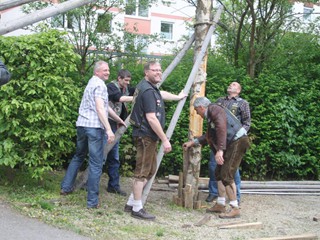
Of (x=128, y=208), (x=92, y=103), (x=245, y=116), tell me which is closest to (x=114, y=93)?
(x=92, y=103)

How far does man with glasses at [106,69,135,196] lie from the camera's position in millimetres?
7188

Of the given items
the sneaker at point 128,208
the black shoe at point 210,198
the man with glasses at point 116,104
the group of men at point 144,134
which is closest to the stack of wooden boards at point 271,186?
the black shoe at point 210,198

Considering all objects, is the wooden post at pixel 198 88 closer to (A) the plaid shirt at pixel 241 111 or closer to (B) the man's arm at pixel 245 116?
(A) the plaid shirt at pixel 241 111

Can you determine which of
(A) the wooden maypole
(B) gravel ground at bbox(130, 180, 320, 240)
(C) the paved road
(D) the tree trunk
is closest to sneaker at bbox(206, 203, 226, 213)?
(B) gravel ground at bbox(130, 180, 320, 240)

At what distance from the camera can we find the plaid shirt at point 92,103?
254 inches

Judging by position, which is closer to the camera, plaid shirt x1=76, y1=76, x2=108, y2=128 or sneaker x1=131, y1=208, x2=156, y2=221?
sneaker x1=131, y1=208, x2=156, y2=221

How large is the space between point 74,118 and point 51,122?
1.38 metres

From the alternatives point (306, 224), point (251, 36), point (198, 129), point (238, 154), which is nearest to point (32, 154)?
point (198, 129)

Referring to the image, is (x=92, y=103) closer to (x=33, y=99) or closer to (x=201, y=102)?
(x=33, y=99)

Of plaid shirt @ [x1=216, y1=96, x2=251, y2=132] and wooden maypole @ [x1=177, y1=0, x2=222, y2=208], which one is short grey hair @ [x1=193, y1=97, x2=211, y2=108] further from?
plaid shirt @ [x1=216, y1=96, x2=251, y2=132]

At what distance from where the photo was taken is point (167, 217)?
6.46 metres

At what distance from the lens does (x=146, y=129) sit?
6.24 m

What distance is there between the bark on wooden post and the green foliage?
1.87m

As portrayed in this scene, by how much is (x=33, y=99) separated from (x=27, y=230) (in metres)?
2.19
